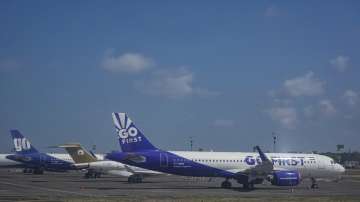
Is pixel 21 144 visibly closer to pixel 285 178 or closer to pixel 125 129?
pixel 125 129

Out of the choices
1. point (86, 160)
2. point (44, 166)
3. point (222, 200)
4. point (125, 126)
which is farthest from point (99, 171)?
point (222, 200)

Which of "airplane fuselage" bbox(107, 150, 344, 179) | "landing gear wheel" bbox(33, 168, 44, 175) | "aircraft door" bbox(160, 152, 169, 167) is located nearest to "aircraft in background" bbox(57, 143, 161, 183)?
"airplane fuselage" bbox(107, 150, 344, 179)

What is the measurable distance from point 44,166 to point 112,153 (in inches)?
1649

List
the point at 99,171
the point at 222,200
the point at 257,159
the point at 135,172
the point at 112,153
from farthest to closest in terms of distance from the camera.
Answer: the point at 99,171
the point at 135,172
the point at 257,159
the point at 112,153
the point at 222,200

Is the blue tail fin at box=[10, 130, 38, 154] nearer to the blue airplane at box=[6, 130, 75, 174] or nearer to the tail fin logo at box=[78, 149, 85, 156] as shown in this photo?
the blue airplane at box=[6, 130, 75, 174]

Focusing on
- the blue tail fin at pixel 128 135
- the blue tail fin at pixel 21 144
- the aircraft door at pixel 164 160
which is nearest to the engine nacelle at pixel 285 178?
the aircraft door at pixel 164 160

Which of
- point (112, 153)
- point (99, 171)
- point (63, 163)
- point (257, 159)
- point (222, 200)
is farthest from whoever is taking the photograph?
point (63, 163)

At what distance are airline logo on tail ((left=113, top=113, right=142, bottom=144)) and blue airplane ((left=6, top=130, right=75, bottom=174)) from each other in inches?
1381

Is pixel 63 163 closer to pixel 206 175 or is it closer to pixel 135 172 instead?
→ pixel 135 172

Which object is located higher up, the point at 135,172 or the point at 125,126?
the point at 125,126

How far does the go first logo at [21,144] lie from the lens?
306 ft

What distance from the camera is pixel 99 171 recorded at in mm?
74125

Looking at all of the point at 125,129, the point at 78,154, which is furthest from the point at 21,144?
the point at 125,129

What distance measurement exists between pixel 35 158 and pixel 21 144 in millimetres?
6189
